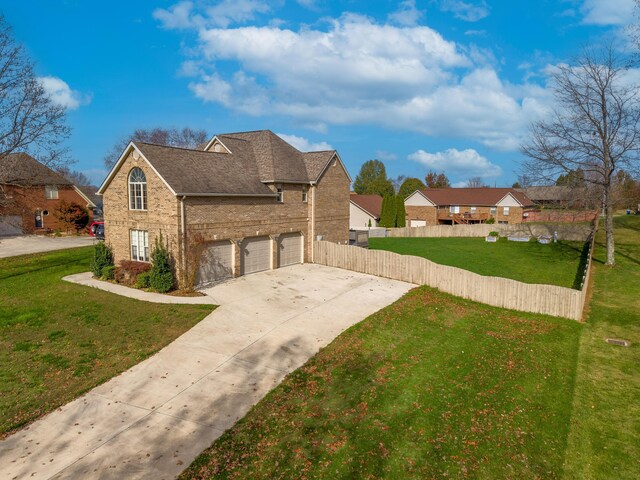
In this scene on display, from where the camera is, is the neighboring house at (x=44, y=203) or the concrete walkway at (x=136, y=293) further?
the neighboring house at (x=44, y=203)

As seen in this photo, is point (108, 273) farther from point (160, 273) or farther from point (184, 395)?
point (184, 395)

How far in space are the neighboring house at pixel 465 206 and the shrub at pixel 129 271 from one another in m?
47.6

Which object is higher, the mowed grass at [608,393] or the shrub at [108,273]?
the shrub at [108,273]

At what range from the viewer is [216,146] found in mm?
28656

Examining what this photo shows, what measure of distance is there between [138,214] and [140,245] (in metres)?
1.73

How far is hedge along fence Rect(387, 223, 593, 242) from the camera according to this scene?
43838mm

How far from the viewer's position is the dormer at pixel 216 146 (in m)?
27.8

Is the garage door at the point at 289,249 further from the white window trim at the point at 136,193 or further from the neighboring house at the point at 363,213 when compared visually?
the neighboring house at the point at 363,213

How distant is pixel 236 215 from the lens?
2402 centimetres

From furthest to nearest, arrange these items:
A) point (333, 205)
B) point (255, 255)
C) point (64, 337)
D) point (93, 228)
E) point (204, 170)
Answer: point (93, 228), point (333, 205), point (255, 255), point (204, 170), point (64, 337)

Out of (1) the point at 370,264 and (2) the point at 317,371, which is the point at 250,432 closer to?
(2) the point at 317,371

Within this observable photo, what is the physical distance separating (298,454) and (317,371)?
4125 mm

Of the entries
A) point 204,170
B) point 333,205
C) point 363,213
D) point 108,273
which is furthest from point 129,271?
point 363,213

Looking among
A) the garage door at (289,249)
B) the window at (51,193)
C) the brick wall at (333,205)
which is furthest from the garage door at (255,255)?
the window at (51,193)
